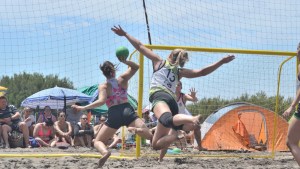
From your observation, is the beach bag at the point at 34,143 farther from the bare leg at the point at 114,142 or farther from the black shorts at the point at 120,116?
the black shorts at the point at 120,116

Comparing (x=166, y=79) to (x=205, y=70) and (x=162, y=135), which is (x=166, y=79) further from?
(x=162, y=135)

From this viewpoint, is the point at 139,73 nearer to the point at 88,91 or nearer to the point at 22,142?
the point at 22,142

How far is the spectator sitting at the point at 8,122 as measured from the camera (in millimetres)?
14156

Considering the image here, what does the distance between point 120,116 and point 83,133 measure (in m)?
7.29

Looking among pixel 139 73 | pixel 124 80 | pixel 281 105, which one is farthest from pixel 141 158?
pixel 281 105

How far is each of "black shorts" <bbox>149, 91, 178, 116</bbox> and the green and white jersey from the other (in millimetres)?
76

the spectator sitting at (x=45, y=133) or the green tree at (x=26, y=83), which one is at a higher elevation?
the green tree at (x=26, y=83)

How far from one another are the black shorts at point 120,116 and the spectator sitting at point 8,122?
6525mm

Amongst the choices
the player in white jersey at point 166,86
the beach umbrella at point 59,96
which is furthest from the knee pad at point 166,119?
the beach umbrella at point 59,96

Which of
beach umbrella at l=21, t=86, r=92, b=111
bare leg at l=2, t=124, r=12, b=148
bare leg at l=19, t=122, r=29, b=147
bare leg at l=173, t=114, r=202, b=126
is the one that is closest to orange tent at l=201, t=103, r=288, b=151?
bare leg at l=19, t=122, r=29, b=147

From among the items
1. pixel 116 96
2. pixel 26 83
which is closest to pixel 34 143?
pixel 116 96

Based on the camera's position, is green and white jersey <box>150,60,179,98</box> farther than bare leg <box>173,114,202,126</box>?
Yes

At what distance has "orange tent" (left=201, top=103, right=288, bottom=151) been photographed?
1421 centimetres

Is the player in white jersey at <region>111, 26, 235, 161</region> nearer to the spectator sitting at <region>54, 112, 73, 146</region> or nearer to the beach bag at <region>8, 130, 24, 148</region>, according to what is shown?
the beach bag at <region>8, 130, 24, 148</region>
